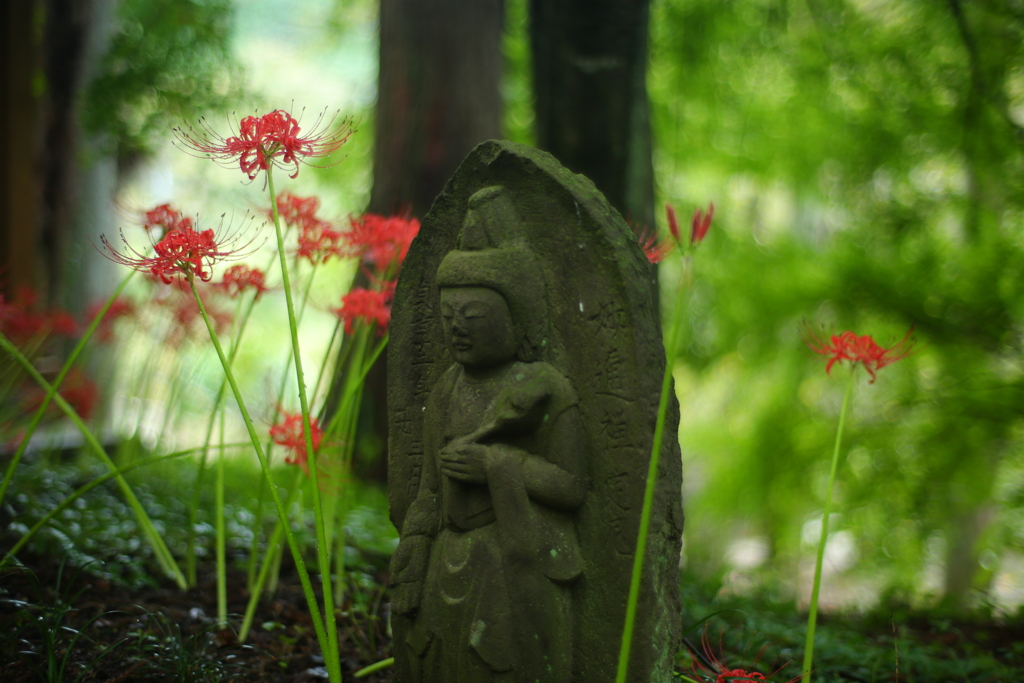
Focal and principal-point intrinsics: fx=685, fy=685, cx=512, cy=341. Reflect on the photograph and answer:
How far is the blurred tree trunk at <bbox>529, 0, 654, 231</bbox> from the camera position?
4.48 m

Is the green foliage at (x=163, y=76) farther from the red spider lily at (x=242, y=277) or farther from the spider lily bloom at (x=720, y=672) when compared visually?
the spider lily bloom at (x=720, y=672)

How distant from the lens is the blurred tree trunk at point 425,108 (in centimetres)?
516

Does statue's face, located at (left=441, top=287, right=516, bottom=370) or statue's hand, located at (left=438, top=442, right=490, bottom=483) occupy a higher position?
statue's face, located at (left=441, top=287, right=516, bottom=370)

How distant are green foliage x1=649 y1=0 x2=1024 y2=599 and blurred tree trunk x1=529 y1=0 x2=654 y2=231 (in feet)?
7.77

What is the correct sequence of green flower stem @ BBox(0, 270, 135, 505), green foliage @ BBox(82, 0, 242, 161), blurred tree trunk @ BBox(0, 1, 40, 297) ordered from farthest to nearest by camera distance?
blurred tree trunk @ BBox(0, 1, 40, 297)
green foliage @ BBox(82, 0, 242, 161)
green flower stem @ BBox(0, 270, 135, 505)

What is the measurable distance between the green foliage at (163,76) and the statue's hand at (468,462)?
5129 mm

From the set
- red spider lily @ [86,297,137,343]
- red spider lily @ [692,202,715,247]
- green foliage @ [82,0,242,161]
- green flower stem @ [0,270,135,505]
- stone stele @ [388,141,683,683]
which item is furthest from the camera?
green foliage @ [82,0,242,161]

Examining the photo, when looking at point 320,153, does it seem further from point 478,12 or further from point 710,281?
point 710,281

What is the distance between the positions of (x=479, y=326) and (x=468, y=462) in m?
0.42

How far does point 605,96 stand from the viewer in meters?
4.53

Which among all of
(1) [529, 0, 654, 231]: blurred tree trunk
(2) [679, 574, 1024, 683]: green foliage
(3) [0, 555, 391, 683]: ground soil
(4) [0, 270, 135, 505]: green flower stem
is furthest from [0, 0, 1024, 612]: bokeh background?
(4) [0, 270, 135, 505]: green flower stem

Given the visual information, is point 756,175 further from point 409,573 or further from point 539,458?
point 409,573

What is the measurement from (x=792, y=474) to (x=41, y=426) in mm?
7025

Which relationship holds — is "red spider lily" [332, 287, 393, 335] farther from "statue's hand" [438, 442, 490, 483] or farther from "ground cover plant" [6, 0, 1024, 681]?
"statue's hand" [438, 442, 490, 483]
